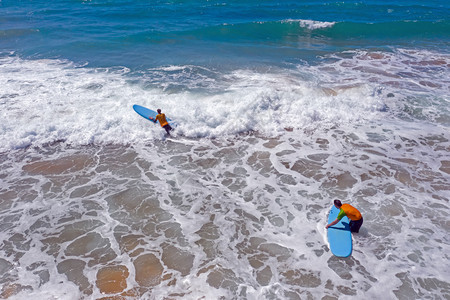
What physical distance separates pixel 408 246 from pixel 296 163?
14.3 feet

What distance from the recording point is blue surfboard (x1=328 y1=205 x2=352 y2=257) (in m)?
7.46

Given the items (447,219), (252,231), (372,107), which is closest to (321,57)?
(372,107)

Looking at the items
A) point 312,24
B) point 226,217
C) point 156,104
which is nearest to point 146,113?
point 156,104

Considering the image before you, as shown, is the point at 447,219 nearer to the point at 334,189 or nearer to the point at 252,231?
the point at 334,189

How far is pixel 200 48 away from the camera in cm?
2258

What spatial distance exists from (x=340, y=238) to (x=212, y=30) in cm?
2262

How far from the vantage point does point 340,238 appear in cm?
775

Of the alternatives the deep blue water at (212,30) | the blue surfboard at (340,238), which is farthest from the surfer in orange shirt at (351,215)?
the deep blue water at (212,30)

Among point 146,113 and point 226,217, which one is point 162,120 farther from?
point 226,217

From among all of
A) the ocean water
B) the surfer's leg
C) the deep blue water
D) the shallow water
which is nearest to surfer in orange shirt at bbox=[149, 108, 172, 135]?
the ocean water

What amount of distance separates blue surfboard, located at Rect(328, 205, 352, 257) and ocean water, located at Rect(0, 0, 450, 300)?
24 cm

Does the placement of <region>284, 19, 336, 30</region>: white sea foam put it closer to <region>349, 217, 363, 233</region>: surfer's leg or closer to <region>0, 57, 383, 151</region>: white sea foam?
<region>0, 57, 383, 151</region>: white sea foam

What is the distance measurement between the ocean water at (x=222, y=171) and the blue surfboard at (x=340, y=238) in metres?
0.24

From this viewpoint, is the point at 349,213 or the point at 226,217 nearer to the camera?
the point at 349,213
